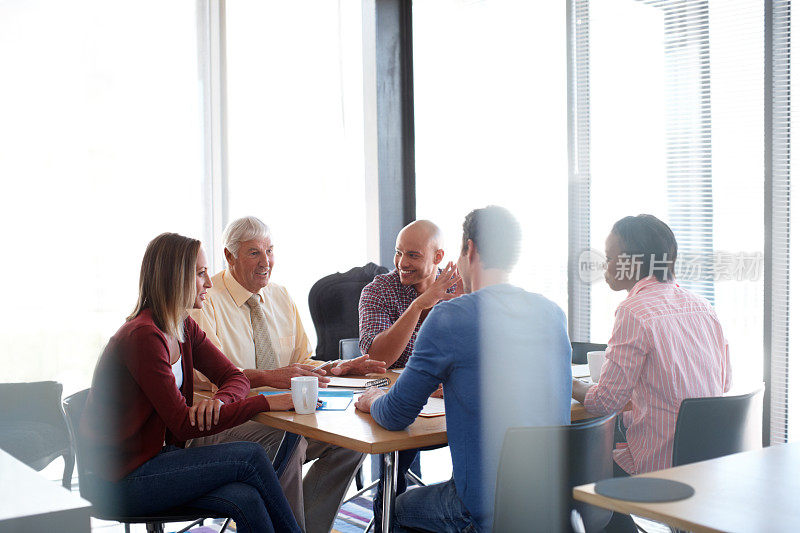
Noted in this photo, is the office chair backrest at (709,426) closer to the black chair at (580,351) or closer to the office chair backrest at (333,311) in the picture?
the black chair at (580,351)

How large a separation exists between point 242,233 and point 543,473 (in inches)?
69.6

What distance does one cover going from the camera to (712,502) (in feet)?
4.12

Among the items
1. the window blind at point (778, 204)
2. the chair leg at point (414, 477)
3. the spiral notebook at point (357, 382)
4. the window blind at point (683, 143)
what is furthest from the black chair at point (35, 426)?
the window blind at point (778, 204)

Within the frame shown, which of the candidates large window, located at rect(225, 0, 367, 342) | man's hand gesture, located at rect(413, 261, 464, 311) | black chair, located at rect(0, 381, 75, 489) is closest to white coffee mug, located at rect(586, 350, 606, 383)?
man's hand gesture, located at rect(413, 261, 464, 311)

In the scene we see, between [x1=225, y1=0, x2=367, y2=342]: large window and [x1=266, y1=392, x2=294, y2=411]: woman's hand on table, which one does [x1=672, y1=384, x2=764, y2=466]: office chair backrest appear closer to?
[x1=266, y1=392, x2=294, y2=411]: woman's hand on table

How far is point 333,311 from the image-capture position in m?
3.88

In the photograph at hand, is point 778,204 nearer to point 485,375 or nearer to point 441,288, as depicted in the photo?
point 441,288

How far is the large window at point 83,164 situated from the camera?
414 centimetres

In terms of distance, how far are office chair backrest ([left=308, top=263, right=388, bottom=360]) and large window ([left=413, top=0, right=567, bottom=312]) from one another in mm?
686

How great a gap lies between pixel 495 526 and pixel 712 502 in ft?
2.03

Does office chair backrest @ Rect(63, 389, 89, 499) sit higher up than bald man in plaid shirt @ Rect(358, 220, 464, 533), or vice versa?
bald man in plaid shirt @ Rect(358, 220, 464, 533)

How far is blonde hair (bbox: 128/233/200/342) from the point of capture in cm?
235

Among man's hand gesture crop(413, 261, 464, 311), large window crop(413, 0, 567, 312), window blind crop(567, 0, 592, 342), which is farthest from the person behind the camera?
large window crop(413, 0, 567, 312)

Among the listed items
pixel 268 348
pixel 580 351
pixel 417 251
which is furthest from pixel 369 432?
pixel 580 351
